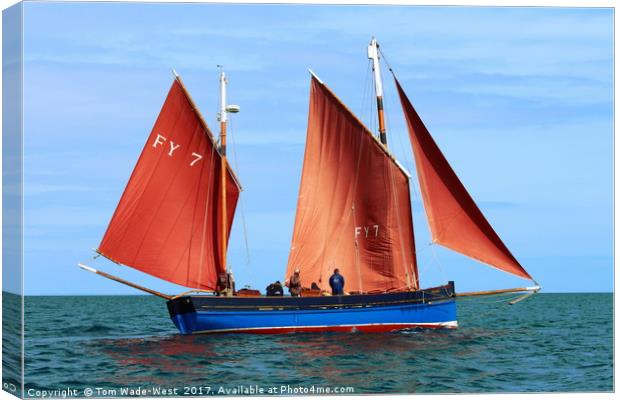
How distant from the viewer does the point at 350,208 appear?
44.2 metres

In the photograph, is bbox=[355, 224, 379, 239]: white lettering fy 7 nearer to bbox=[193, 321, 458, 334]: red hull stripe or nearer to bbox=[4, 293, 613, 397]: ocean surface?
bbox=[193, 321, 458, 334]: red hull stripe

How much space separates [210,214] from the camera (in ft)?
139

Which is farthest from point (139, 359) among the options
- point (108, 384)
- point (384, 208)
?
point (384, 208)

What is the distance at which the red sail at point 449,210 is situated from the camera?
39875 mm

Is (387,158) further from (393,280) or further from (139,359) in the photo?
(139,359)

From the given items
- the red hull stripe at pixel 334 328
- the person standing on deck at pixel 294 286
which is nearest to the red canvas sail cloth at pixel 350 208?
the person standing on deck at pixel 294 286

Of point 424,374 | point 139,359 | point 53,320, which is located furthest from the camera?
point 53,320

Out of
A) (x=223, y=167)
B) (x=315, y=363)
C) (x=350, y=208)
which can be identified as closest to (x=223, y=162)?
(x=223, y=167)

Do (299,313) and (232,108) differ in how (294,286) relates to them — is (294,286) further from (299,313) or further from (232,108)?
(232,108)

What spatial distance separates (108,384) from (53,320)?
116 ft

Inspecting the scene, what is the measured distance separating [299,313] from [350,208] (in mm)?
5304

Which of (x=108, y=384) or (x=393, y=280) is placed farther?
(x=393, y=280)

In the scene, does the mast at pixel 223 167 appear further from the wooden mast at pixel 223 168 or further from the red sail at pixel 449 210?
the red sail at pixel 449 210

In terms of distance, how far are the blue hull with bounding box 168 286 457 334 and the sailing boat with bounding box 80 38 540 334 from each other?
0.14 feet
